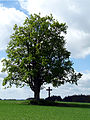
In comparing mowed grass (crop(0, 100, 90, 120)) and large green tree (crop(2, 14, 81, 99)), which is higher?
large green tree (crop(2, 14, 81, 99))

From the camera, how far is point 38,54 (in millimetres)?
39812

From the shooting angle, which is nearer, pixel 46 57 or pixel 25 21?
pixel 46 57

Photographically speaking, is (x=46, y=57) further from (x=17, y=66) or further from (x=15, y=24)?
(x=15, y=24)

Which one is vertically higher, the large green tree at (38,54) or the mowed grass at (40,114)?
the large green tree at (38,54)

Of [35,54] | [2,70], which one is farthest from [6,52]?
[35,54]

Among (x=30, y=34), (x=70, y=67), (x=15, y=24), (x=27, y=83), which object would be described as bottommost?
(x=27, y=83)

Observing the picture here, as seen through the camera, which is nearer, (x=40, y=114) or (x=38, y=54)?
(x=40, y=114)

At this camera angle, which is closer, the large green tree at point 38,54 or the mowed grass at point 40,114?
the mowed grass at point 40,114

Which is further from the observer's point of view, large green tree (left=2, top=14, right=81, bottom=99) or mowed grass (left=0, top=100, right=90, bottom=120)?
large green tree (left=2, top=14, right=81, bottom=99)

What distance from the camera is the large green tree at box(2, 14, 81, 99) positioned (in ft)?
132

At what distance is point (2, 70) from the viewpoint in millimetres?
44438

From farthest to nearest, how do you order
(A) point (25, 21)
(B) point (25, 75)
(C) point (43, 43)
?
1. (A) point (25, 21)
2. (C) point (43, 43)
3. (B) point (25, 75)

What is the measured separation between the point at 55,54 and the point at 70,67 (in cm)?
371

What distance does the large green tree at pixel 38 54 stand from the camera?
40.4m
